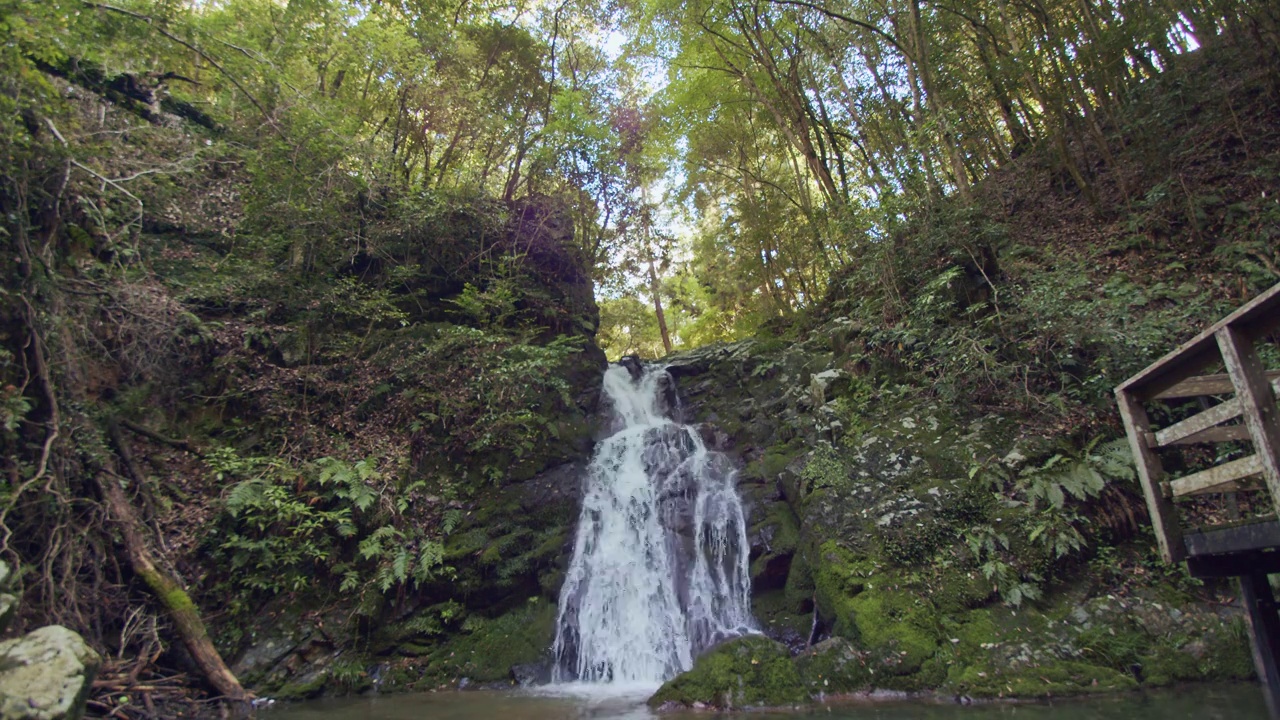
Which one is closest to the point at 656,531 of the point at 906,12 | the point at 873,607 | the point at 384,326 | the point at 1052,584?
the point at 873,607

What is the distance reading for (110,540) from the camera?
546 cm

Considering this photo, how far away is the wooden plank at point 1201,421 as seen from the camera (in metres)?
3.19

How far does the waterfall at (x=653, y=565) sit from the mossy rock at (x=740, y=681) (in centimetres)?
147

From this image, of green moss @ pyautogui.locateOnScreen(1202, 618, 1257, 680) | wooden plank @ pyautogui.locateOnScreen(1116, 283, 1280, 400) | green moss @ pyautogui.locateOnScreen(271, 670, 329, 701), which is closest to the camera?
wooden plank @ pyautogui.locateOnScreen(1116, 283, 1280, 400)

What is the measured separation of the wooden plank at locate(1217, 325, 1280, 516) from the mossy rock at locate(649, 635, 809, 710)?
3613mm

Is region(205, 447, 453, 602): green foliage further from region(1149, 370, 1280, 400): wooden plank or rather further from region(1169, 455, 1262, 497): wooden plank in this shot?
region(1149, 370, 1280, 400): wooden plank

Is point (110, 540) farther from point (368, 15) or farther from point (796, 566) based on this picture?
point (368, 15)

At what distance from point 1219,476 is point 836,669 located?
10.4ft

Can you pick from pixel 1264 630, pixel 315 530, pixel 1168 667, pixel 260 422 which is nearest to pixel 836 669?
pixel 1168 667

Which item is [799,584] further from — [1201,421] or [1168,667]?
[1201,421]

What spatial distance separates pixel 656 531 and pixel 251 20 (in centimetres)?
1057

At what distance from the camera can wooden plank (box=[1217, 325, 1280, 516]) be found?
2.86 meters

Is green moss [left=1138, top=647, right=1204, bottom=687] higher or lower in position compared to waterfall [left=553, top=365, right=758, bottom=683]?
lower

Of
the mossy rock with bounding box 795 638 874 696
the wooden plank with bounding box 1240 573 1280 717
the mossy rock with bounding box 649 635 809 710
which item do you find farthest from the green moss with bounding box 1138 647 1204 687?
the mossy rock with bounding box 649 635 809 710
